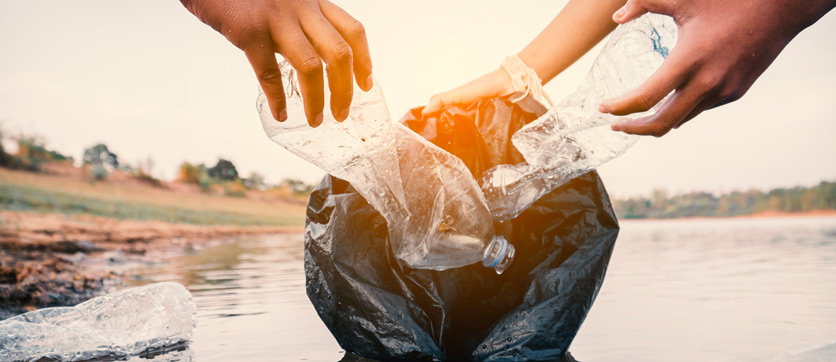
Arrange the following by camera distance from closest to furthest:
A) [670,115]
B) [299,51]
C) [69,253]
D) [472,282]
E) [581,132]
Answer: [299,51] < [670,115] < [472,282] < [581,132] < [69,253]

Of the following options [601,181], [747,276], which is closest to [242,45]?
[601,181]

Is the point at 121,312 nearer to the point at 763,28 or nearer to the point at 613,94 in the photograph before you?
the point at 613,94

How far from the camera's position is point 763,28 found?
1.02 metres

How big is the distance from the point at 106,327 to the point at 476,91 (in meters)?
1.65

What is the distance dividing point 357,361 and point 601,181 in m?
0.97

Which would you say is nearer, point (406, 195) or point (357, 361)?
point (406, 195)

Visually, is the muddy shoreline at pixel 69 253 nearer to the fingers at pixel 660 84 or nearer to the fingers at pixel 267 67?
the fingers at pixel 267 67

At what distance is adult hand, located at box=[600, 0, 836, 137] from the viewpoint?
1.01 m

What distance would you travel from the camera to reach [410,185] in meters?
1.75

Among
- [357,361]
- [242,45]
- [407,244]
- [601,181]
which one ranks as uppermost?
[242,45]

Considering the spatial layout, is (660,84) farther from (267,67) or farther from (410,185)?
(410,185)

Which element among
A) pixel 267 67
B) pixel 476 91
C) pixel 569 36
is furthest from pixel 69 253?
pixel 267 67

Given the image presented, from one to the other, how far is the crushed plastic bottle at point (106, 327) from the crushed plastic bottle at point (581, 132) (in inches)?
53.6

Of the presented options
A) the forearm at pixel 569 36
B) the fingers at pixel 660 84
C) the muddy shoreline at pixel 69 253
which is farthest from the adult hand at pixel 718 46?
the muddy shoreline at pixel 69 253
